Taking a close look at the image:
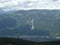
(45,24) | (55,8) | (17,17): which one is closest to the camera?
(45,24)

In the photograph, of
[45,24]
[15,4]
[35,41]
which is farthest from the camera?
[15,4]

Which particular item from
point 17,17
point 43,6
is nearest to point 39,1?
point 43,6

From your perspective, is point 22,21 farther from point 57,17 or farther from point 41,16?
point 57,17

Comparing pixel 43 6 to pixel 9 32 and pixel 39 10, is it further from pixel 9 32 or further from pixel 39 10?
pixel 9 32

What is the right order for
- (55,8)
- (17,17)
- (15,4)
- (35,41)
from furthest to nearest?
1. (15,4)
2. (55,8)
3. (17,17)
4. (35,41)

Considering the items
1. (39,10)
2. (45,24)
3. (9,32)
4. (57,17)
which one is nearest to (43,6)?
(39,10)

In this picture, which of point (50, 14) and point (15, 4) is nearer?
point (50, 14)
